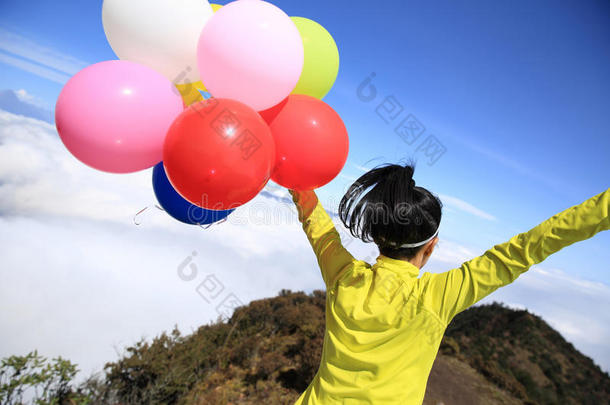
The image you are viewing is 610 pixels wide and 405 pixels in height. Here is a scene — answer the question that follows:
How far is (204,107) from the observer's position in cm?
154

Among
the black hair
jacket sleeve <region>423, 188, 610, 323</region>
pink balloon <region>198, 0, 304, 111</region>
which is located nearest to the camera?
jacket sleeve <region>423, 188, 610, 323</region>

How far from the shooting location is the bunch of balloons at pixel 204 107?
1520 millimetres

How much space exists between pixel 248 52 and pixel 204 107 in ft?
1.36

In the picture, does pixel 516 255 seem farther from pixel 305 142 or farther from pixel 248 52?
pixel 248 52

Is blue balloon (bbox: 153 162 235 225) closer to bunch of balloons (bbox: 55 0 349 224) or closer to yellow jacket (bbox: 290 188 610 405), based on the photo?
bunch of balloons (bbox: 55 0 349 224)

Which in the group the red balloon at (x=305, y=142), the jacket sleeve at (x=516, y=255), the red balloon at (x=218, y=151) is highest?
the jacket sleeve at (x=516, y=255)

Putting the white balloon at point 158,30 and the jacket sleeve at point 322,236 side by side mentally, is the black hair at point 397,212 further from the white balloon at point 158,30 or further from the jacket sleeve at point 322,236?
the white balloon at point 158,30

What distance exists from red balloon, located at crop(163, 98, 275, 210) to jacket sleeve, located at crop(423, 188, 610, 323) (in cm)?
93

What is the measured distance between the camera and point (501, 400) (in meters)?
6.54

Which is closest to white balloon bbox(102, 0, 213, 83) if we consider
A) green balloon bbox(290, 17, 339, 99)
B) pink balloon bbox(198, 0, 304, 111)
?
pink balloon bbox(198, 0, 304, 111)

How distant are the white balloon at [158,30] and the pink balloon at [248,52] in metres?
0.13

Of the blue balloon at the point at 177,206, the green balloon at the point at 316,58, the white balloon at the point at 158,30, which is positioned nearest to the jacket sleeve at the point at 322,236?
the blue balloon at the point at 177,206

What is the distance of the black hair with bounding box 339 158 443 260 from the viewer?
1366 millimetres

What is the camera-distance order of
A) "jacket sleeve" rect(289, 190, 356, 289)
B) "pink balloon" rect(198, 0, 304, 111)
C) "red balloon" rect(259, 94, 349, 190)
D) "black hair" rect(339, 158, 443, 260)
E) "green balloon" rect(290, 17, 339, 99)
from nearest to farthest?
"black hair" rect(339, 158, 443, 260) → "jacket sleeve" rect(289, 190, 356, 289) → "pink balloon" rect(198, 0, 304, 111) → "red balloon" rect(259, 94, 349, 190) → "green balloon" rect(290, 17, 339, 99)
